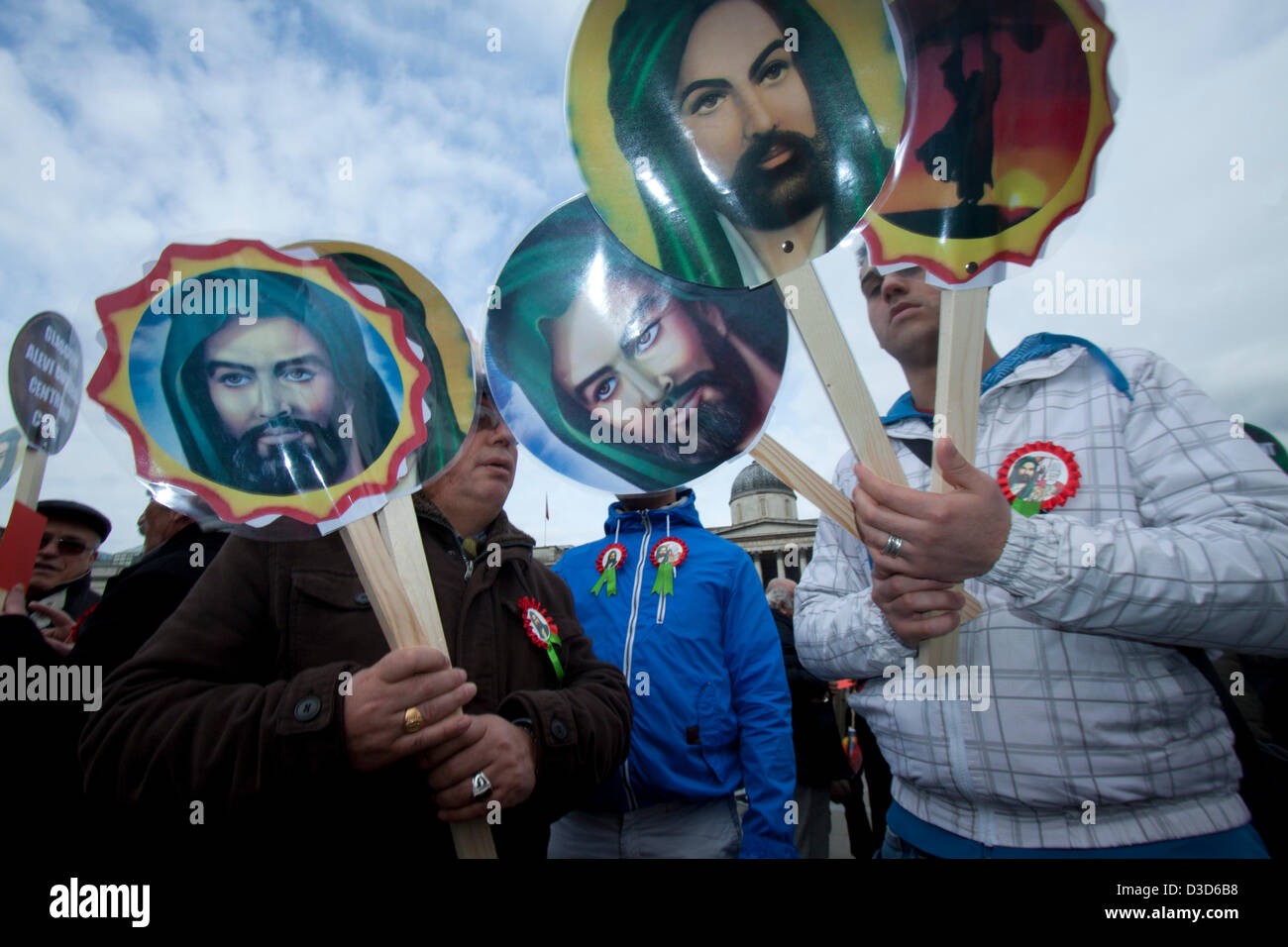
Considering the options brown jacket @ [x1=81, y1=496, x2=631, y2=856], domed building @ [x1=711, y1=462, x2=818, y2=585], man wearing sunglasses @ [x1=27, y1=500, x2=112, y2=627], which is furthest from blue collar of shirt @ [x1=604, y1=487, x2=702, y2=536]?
man wearing sunglasses @ [x1=27, y1=500, x2=112, y2=627]

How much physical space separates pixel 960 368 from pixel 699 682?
1294mm

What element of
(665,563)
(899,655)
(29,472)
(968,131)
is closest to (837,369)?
(968,131)

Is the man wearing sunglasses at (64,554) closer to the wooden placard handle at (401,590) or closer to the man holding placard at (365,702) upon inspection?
the man holding placard at (365,702)

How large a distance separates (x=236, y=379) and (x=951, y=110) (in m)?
1.30

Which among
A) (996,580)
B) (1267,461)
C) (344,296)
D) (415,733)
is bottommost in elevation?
(415,733)

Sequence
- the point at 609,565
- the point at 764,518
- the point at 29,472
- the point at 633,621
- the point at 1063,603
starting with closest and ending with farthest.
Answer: the point at 1063,603 < the point at 29,472 < the point at 633,621 < the point at 609,565 < the point at 764,518

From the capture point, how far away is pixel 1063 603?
0.96 metres

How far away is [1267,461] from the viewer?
1035 millimetres

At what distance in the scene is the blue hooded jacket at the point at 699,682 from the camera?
6.10 feet

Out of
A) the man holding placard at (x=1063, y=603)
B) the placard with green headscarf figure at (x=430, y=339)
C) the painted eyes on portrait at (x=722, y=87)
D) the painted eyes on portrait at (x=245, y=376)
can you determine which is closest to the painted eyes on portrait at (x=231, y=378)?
the painted eyes on portrait at (x=245, y=376)

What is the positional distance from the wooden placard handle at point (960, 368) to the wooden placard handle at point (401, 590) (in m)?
0.88

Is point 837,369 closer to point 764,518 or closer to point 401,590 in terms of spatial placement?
point 401,590
